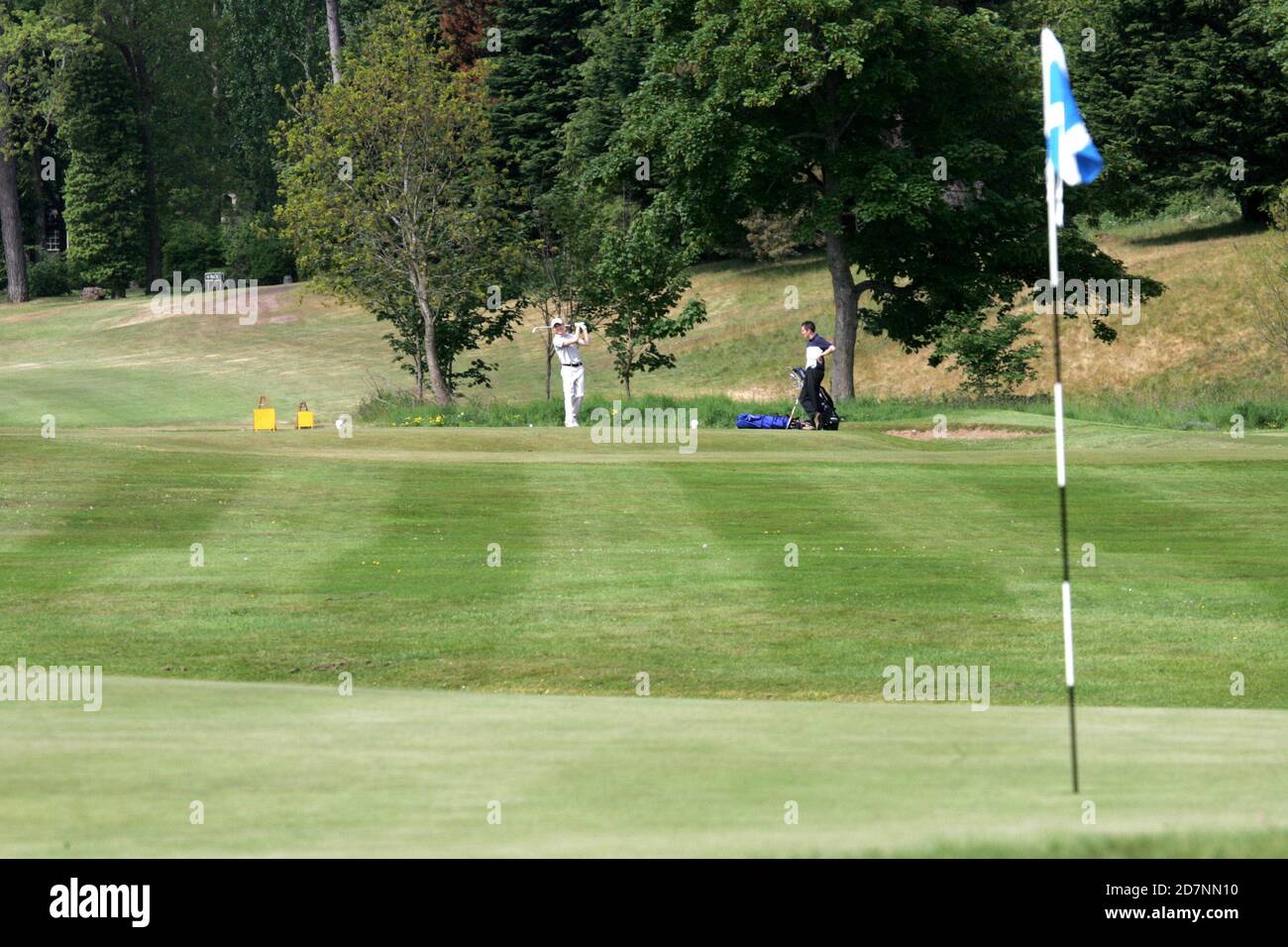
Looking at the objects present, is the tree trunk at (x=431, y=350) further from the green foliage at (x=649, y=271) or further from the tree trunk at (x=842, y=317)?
the tree trunk at (x=842, y=317)

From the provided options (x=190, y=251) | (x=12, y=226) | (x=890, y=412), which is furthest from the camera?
(x=190, y=251)

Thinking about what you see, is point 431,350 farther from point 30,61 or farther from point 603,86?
point 30,61

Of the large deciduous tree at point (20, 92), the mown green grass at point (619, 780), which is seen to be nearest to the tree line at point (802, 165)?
the large deciduous tree at point (20, 92)

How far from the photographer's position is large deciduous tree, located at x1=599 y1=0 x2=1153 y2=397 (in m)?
45.0

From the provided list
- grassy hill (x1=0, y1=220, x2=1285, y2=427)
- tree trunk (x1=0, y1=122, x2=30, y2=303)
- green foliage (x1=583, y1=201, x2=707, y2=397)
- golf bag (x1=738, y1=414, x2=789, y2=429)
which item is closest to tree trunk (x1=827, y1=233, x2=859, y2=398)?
grassy hill (x1=0, y1=220, x2=1285, y2=427)


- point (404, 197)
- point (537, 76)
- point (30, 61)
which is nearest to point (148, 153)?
Result: point (30, 61)

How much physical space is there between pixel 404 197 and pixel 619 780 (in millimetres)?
44370

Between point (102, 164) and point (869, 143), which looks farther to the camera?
point (102, 164)

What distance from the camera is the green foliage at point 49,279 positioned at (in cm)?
9444

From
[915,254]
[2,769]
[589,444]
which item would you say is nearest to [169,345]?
[915,254]

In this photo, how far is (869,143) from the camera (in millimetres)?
47969

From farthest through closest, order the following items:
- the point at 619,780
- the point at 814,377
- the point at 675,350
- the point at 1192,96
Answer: the point at 675,350 → the point at 1192,96 → the point at 814,377 → the point at 619,780
